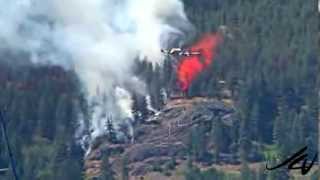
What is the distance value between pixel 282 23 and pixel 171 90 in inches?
641

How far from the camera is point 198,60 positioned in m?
119

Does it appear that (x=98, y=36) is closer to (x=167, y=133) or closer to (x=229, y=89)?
(x=229, y=89)

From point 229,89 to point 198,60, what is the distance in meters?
5.98

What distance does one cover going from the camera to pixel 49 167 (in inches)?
3504

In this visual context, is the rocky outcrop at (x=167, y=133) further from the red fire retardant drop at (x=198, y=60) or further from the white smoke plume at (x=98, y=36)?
the white smoke plume at (x=98, y=36)

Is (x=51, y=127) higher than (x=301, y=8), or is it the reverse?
(x=301, y=8)

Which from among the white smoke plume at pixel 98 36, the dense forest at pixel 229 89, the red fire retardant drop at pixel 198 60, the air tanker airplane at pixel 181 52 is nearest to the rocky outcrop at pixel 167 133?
the dense forest at pixel 229 89

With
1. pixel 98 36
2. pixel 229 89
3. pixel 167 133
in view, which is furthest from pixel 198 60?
pixel 98 36

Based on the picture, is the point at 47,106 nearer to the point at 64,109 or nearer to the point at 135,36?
the point at 64,109

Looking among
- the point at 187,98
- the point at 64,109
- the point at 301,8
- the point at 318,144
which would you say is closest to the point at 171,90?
the point at 187,98

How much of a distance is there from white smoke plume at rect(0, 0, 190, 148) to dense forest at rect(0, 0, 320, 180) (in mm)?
1989

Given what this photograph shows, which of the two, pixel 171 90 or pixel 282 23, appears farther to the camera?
pixel 282 23

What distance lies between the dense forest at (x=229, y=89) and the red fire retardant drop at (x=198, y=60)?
32.1 inches

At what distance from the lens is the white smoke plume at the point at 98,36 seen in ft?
399
